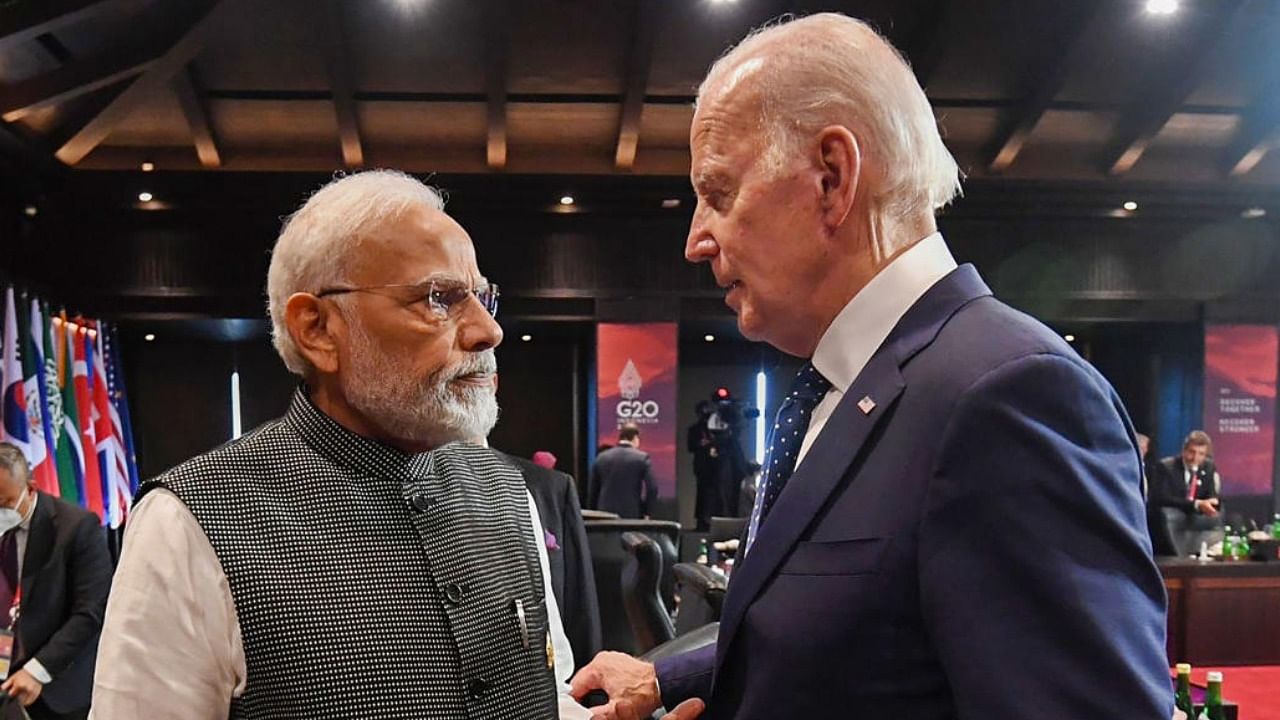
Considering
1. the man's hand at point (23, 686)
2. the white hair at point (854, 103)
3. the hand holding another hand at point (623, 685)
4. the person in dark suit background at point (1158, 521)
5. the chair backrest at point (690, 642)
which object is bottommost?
the man's hand at point (23, 686)

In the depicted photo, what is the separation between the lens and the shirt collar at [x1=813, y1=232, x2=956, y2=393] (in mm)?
1067

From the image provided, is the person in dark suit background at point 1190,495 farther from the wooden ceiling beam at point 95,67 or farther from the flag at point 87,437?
the wooden ceiling beam at point 95,67

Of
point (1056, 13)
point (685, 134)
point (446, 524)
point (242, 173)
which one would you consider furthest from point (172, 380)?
point (446, 524)

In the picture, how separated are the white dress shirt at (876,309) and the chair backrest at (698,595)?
1.16 m

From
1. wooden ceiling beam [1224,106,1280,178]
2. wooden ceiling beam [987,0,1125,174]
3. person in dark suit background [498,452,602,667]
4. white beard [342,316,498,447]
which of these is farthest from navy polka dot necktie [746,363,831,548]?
wooden ceiling beam [1224,106,1280,178]

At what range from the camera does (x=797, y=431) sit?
1.18 metres

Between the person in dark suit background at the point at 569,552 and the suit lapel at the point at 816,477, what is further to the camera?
the person in dark suit background at the point at 569,552

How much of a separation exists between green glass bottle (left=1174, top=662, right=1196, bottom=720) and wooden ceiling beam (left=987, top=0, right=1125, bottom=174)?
790cm

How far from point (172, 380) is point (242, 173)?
3499 millimetres

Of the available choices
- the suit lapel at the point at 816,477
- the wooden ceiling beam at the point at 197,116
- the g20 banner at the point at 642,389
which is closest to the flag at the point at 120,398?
the wooden ceiling beam at the point at 197,116

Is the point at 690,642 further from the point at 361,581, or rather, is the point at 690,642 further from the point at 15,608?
the point at 15,608

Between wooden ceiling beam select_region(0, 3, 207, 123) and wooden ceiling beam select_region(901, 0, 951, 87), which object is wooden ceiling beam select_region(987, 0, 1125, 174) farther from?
wooden ceiling beam select_region(0, 3, 207, 123)

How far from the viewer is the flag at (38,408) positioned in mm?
6418

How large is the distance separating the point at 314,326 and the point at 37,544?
3514 mm
